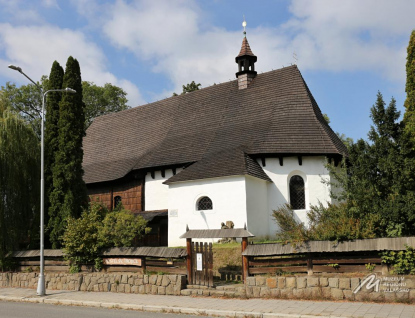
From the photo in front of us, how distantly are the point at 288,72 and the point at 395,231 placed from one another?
1555 cm

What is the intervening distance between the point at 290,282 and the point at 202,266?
280 centimetres

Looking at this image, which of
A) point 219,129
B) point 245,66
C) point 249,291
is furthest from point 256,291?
point 245,66

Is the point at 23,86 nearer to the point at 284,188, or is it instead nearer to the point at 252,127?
the point at 252,127

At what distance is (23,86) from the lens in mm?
43062

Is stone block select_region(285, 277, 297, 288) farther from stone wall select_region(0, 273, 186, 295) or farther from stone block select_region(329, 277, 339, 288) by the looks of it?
stone wall select_region(0, 273, 186, 295)

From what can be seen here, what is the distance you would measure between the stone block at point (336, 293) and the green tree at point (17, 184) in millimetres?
12411

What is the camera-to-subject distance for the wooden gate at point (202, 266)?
12258 millimetres

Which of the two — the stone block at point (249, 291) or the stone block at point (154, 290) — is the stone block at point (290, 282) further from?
the stone block at point (154, 290)

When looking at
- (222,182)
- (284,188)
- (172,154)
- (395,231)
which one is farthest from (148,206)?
(395,231)

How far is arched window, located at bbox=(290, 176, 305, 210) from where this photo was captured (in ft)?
69.2

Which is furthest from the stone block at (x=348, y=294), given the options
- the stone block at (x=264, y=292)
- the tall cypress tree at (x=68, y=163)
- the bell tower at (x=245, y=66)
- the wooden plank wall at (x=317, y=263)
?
the bell tower at (x=245, y=66)

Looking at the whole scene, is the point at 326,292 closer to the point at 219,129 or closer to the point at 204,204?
the point at 204,204

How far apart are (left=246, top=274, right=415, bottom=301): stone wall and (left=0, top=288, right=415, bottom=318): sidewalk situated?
0.32m

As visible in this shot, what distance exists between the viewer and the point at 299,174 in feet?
69.5
